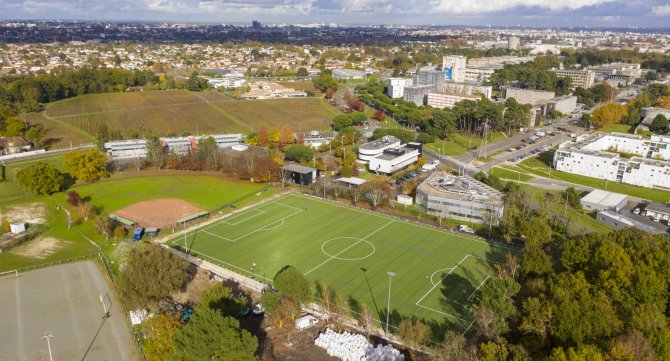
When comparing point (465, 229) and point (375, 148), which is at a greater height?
point (375, 148)

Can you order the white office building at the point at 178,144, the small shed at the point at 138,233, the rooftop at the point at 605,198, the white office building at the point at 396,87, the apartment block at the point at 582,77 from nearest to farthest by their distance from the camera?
the small shed at the point at 138,233 < the rooftop at the point at 605,198 < the white office building at the point at 178,144 < the white office building at the point at 396,87 < the apartment block at the point at 582,77

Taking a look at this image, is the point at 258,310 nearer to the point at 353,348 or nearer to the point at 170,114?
the point at 353,348

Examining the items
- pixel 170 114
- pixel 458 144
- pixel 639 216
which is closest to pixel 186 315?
pixel 639 216

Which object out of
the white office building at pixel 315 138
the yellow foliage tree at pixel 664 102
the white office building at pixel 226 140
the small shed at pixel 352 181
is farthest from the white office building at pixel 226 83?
the yellow foliage tree at pixel 664 102

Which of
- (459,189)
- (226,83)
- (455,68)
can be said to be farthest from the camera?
(455,68)

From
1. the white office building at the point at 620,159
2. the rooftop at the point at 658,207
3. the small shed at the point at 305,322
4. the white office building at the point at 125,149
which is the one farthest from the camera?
the white office building at the point at 125,149

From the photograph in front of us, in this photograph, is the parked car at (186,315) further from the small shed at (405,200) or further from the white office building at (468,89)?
the white office building at (468,89)
